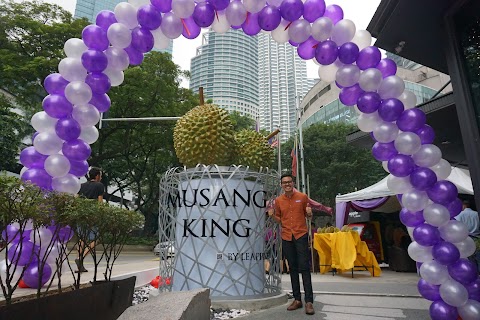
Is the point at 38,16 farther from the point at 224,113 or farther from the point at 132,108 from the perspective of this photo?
the point at 224,113

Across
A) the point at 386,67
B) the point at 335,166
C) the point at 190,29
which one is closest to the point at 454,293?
the point at 386,67

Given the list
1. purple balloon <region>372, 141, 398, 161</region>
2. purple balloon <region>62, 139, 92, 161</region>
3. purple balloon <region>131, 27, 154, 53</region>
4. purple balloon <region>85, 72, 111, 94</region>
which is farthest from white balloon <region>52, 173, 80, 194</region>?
purple balloon <region>372, 141, 398, 161</region>

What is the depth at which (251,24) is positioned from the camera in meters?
4.33

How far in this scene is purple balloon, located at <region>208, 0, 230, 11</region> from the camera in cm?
401

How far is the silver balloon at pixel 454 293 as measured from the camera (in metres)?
3.25

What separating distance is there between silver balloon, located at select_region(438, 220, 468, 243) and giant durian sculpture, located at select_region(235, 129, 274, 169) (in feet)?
8.31

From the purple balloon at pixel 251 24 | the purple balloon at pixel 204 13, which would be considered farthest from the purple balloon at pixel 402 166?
the purple balloon at pixel 204 13

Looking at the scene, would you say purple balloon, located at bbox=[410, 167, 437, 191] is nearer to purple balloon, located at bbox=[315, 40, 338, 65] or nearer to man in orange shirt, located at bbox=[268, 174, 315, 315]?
man in orange shirt, located at bbox=[268, 174, 315, 315]

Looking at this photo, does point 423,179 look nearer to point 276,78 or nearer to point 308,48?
point 308,48

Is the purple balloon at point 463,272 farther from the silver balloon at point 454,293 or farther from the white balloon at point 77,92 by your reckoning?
the white balloon at point 77,92

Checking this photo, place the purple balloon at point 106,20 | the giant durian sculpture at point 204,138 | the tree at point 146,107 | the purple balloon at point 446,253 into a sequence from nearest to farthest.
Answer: the purple balloon at point 446,253
the purple balloon at point 106,20
the giant durian sculpture at point 204,138
the tree at point 146,107

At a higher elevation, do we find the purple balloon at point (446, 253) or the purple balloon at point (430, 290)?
the purple balloon at point (446, 253)

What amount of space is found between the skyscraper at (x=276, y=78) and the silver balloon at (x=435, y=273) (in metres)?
18.8

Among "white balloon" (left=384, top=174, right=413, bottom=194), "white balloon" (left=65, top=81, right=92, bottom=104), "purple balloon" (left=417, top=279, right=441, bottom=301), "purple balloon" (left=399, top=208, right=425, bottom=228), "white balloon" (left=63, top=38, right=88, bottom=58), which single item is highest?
"white balloon" (left=63, top=38, right=88, bottom=58)
